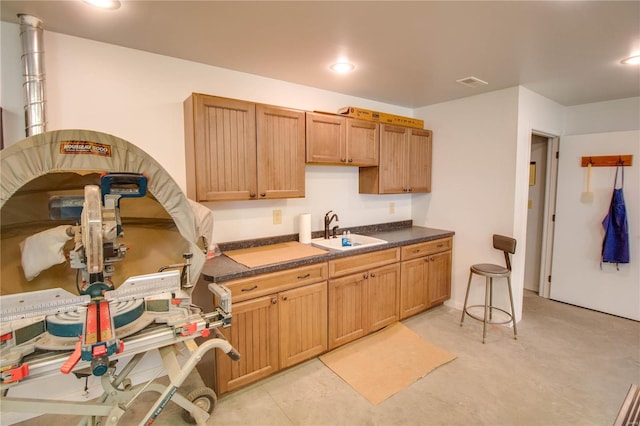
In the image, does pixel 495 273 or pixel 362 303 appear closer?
pixel 362 303

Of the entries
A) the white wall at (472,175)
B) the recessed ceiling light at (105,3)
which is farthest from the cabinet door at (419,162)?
the recessed ceiling light at (105,3)

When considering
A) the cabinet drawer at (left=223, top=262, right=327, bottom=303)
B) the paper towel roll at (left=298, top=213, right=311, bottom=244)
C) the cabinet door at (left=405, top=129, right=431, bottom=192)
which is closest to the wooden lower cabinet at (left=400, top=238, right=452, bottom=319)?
the cabinet door at (left=405, top=129, right=431, bottom=192)

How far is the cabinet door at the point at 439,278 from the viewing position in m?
3.57

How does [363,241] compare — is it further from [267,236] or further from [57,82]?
[57,82]

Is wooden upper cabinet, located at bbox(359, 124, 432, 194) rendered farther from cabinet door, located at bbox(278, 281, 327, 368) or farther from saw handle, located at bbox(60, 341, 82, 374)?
saw handle, located at bbox(60, 341, 82, 374)

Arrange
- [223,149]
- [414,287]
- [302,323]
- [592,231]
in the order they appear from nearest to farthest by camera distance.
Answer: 1. [223,149]
2. [302,323]
3. [414,287]
4. [592,231]

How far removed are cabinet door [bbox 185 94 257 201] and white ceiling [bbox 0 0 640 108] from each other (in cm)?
41

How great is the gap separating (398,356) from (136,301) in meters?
2.20

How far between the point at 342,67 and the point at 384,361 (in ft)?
8.22

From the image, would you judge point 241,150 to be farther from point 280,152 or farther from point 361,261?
point 361,261

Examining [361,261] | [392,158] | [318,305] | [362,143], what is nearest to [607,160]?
[392,158]

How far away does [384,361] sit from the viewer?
8.91 ft

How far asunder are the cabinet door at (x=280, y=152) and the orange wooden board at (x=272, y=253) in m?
0.48

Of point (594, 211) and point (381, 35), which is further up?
point (381, 35)
